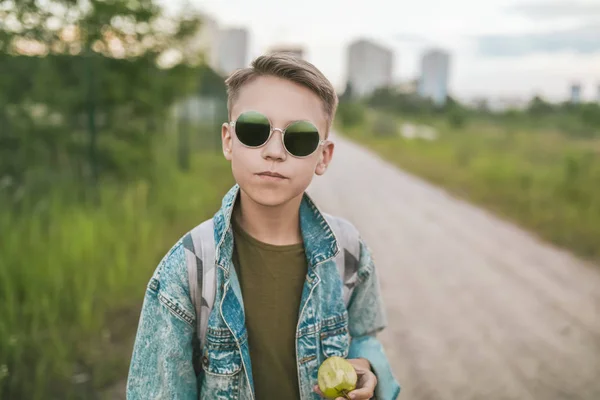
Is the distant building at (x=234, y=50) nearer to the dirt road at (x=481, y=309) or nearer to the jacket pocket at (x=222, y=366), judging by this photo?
the dirt road at (x=481, y=309)

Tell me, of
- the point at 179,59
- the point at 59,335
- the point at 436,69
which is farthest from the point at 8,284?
the point at 436,69

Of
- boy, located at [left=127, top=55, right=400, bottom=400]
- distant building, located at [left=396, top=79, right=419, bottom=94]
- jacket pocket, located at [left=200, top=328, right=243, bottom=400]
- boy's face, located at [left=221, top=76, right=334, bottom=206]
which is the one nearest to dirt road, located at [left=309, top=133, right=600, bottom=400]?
boy, located at [left=127, top=55, right=400, bottom=400]

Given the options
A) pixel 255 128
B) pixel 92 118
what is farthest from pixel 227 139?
pixel 92 118

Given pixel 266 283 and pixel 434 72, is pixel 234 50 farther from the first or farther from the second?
pixel 434 72

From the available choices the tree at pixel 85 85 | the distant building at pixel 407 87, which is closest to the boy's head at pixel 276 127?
the tree at pixel 85 85

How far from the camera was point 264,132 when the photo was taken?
4.87ft

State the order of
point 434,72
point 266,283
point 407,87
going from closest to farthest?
point 266,283 → point 407,87 → point 434,72

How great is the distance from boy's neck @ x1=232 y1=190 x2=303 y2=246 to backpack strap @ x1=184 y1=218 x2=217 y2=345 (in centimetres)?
15

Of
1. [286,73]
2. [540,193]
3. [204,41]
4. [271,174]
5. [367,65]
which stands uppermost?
[367,65]

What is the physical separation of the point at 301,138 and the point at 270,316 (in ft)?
1.54

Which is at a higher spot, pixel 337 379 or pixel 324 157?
pixel 324 157

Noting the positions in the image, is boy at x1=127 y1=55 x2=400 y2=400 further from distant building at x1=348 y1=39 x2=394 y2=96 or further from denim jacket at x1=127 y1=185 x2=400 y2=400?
distant building at x1=348 y1=39 x2=394 y2=96

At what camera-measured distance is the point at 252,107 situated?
1.51 metres

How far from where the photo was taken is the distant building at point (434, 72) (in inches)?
2958
